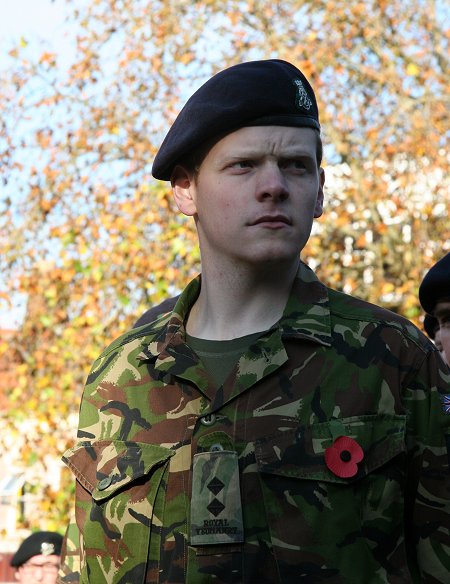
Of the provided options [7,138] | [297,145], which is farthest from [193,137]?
[7,138]

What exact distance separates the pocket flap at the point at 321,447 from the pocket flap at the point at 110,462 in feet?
0.87

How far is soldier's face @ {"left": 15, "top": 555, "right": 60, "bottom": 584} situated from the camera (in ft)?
29.1

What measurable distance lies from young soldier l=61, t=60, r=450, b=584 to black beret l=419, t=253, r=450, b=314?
1600 mm

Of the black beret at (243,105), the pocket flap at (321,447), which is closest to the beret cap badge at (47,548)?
the black beret at (243,105)

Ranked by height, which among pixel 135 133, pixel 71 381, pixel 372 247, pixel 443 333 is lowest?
pixel 443 333

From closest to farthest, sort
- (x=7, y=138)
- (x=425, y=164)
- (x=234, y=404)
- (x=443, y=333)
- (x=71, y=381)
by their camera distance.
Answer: (x=234, y=404) → (x=443, y=333) → (x=425, y=164) → (x=71, y=381) → (x=7, y=138)

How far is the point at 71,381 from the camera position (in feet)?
39.3

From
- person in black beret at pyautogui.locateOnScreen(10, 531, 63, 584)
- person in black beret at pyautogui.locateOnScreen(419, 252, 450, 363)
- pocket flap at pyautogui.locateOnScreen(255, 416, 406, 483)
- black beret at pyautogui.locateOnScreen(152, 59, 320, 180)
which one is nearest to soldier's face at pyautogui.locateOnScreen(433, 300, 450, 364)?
person in black beret at pyautogui.locateOnScreen(419, 252, 450, 363)

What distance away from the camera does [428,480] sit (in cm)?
265

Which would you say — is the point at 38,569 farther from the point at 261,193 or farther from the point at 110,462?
the point at 261,193

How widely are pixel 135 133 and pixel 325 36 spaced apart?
2.23 m

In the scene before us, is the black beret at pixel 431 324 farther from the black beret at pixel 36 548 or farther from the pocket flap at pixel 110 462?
the black beret at pixel 36 548

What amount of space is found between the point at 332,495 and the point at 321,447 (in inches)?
4.4

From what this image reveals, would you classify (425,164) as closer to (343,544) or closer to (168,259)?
(168,259)
